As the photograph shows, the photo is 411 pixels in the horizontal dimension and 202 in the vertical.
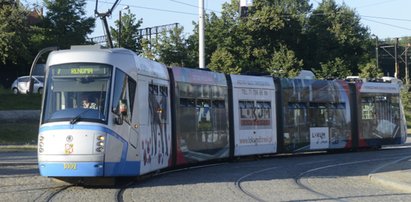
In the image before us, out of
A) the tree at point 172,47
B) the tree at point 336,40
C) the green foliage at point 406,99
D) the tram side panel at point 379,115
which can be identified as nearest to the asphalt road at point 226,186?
the tram side panel at point 379,115

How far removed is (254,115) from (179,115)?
5.43 meters

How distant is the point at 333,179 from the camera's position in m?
16.1

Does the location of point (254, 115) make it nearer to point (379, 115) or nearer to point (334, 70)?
point (379, 115)

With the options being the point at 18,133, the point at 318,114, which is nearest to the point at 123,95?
the point at 318,114

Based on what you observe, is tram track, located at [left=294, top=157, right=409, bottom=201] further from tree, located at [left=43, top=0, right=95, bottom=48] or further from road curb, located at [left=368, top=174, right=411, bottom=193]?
tree, located at [left=43, top=0, right=95, bottom=48]

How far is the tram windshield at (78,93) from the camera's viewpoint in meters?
13.1

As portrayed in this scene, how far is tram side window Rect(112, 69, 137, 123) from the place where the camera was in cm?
1341

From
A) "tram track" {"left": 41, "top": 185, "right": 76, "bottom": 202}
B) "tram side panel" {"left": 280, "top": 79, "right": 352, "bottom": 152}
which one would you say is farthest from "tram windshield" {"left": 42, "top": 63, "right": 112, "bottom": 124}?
"tram side panel" {"left": 280, "top": 79, "right": 352, "bottom": 152}

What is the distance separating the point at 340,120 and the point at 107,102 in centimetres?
1546

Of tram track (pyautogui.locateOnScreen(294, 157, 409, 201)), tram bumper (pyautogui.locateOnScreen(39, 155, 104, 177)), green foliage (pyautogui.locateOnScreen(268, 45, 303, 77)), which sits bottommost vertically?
tram track (pyautogui.locateOnScreen(294, 157, 409, 201))

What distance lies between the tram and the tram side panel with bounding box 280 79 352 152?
0.14 ft

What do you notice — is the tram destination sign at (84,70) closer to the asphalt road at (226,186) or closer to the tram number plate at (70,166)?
the tram number plate at (70,166)

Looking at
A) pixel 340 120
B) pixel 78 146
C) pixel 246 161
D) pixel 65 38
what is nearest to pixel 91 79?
pixel 78 146

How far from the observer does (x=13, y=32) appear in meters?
45.8
